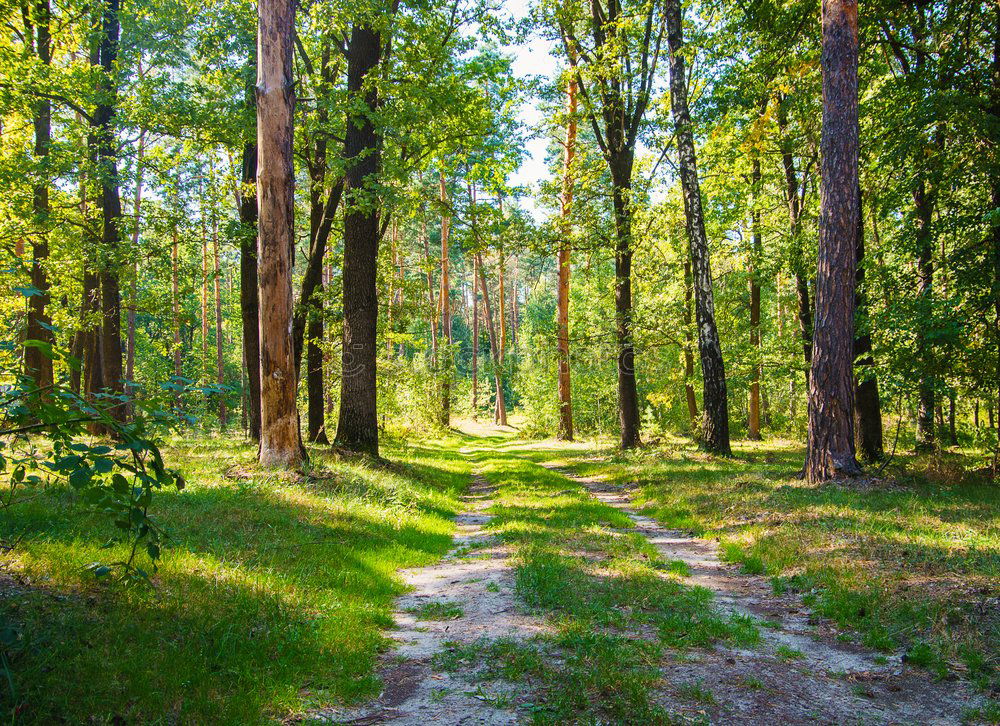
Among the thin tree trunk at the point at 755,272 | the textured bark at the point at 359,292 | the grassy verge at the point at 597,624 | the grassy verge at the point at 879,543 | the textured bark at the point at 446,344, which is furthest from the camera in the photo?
the textured bark at the point at 446,344

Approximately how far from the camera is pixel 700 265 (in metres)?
14.0

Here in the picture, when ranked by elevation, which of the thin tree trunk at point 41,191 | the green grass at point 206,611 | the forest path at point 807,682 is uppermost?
the thin tree trunk at point 41,191

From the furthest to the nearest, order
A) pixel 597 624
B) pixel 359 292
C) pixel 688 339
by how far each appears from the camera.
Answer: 1. pixel 688 339
2. pixel 359 292
3. pixel 597 624

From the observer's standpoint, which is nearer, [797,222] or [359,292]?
[359,292]

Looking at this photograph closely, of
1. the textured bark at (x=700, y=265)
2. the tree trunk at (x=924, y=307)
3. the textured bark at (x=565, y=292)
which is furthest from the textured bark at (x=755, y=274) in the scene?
the textured bark at (x=565, y=292)

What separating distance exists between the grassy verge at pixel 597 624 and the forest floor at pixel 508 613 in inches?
1.0

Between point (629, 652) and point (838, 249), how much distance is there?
814 centimetres

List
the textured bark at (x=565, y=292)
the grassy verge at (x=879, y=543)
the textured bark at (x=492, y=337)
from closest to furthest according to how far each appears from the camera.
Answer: the grassy verge at (x=879, y=543)
the textured bark at (x=565, y=292)
the textured bark at (x=492, y=337)

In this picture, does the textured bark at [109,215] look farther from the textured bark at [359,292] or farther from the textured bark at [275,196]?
the textured bark at [275,196]

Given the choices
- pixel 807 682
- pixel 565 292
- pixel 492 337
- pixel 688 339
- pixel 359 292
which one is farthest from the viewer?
pixel 492 337

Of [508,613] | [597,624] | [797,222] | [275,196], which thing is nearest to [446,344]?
[797,222]

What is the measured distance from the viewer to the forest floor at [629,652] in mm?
3416

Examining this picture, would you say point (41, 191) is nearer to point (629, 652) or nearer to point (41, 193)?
point (41, 193)

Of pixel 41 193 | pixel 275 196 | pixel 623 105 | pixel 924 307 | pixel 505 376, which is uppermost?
pixel 623 105
